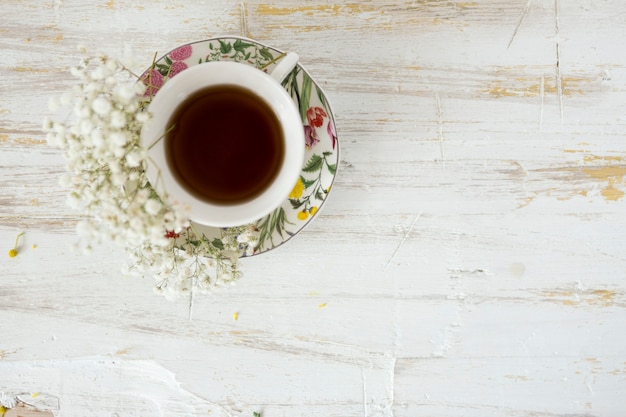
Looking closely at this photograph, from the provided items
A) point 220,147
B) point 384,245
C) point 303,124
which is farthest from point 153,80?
point 384,245

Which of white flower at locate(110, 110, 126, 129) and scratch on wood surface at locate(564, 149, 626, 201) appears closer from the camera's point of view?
white flower at locate(110, 110, 126, 129)

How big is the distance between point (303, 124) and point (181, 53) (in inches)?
9.3

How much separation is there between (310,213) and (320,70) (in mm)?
282

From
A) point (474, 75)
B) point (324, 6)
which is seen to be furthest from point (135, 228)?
point (474, 75)

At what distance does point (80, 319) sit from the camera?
100cm

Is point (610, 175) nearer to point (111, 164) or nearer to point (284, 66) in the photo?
point (284, 66)

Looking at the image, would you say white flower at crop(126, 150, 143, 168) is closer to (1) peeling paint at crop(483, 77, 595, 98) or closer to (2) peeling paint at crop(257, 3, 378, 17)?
(2) peeling paint at crop(257, 3, 378, 17)

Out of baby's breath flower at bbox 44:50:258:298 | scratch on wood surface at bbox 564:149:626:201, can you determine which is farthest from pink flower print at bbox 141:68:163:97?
scratch on wood surface at bbox 564:149:626:201

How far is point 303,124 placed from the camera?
0.89 metres

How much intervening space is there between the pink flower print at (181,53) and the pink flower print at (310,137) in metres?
0.23

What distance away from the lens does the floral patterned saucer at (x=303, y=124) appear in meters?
0.85

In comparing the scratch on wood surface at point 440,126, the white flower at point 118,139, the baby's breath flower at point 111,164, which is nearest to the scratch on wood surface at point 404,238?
the scratch on wood surface at point 440,126

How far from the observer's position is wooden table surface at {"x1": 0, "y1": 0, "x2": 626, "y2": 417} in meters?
0.97

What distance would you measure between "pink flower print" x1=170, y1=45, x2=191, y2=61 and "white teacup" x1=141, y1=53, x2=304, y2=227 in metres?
0.07
